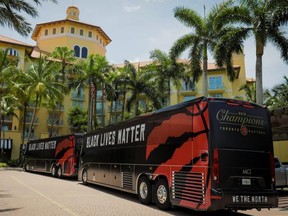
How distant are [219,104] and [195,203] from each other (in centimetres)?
275

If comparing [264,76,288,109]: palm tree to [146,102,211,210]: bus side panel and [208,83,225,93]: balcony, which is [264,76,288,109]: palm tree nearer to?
[208,83,225,93]: balcony

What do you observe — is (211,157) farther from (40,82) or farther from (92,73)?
(92,73)

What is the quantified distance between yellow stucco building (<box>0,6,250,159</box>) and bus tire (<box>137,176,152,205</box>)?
141 feet

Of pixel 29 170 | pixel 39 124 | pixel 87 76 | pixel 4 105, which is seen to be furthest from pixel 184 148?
pixel 39 124

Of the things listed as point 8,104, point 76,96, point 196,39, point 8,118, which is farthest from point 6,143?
point 196,39

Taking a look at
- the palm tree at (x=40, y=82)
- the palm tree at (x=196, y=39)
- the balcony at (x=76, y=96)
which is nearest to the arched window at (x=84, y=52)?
the balcony at (x=76, y=96)

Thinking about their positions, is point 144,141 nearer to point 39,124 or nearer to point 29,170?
point 29,170

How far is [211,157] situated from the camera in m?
8.77

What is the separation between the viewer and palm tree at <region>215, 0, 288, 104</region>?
21.3 metres

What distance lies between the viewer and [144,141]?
12398mm

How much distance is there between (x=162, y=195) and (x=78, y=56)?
62.9 metres

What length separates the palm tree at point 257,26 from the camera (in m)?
21.3

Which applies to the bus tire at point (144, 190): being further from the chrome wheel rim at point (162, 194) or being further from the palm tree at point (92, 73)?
the palm tree at point (92, 73)

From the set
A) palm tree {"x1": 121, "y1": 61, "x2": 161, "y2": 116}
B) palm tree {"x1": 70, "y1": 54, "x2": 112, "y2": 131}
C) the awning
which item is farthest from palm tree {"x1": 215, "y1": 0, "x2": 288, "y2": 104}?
the awning
